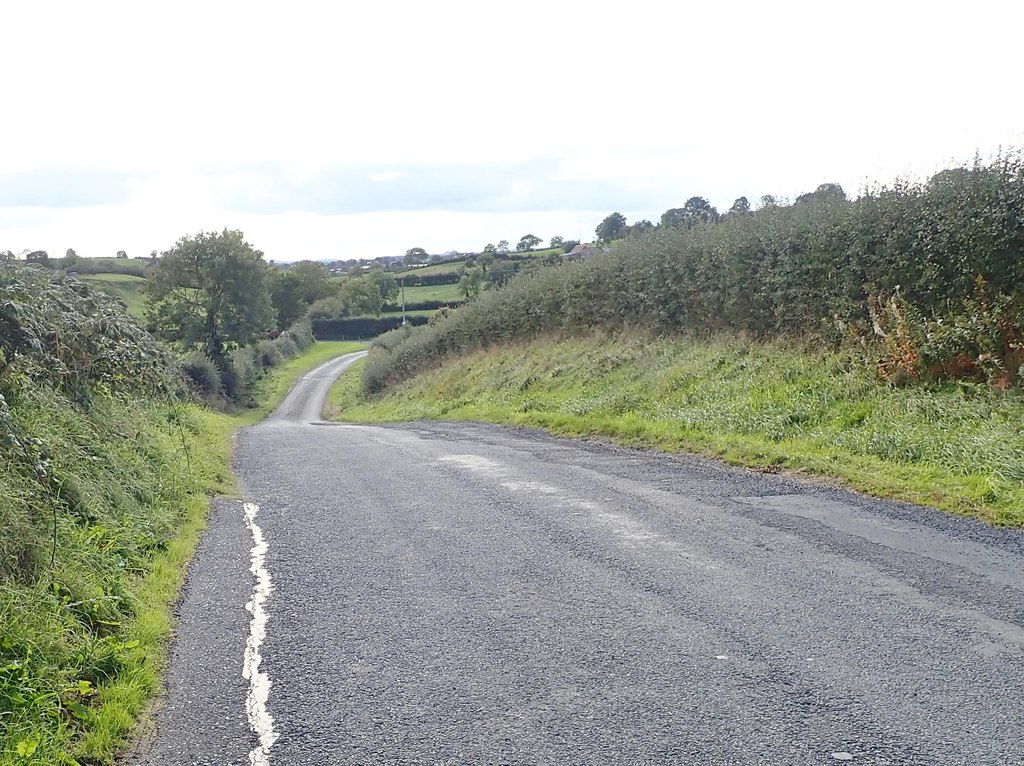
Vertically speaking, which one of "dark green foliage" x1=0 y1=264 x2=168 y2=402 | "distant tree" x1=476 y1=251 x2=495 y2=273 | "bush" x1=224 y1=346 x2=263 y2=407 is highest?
"distant tree" x1=476 y1=251 x2=495 y2=273

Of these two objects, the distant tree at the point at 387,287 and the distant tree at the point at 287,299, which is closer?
the distant tree at the point at 287,299

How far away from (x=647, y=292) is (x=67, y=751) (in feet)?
70.8

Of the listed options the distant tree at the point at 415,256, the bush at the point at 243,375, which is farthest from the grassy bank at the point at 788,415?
the distant tree at the point at 415,256

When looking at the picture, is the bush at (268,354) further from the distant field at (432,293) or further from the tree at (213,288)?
the distant field at (432,293)

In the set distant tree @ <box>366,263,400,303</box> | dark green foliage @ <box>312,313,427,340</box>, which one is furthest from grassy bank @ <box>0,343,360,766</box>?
distant tree @ <box>366,263,400,303</box>

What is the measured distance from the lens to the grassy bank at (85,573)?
4.90 m

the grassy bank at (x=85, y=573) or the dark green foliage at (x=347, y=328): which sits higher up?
the grassy bank at (x=85, y=573)

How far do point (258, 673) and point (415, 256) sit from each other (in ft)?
450

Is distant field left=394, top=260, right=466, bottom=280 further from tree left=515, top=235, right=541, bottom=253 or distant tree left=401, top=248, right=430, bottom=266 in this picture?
distant tree left=401, top=248, right=430, bottom=266

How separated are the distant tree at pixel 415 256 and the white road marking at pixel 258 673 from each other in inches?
5003

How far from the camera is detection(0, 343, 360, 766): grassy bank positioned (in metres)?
4.90

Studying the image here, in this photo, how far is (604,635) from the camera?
585 cm

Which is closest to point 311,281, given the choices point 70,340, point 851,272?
point 851,272

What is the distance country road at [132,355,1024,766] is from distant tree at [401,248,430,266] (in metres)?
126
